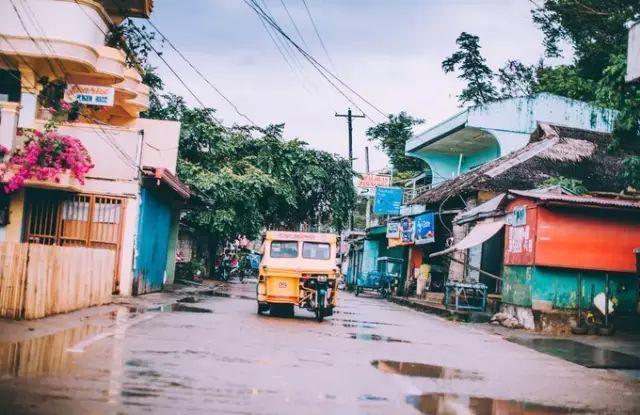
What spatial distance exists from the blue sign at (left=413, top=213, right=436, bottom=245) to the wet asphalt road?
16617mm

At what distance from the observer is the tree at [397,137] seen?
170ft

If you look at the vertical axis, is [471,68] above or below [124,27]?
above

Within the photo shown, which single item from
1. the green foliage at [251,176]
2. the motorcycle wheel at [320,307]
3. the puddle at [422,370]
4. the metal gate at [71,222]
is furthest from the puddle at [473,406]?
the green foliage at [251,176]

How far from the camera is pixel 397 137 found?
5256 cm

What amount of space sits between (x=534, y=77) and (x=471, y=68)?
14.0 ft

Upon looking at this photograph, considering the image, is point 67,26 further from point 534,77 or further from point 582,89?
point 534,77

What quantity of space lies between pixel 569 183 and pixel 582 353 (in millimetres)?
11068

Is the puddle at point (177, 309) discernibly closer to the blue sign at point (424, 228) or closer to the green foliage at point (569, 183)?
the green foliage at point (569, 183)

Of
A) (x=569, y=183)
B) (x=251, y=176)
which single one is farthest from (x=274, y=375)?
(x=251, y=176)

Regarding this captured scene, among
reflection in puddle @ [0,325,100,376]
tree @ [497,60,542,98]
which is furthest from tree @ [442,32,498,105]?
reflection in puddle @ [0,325,100,376]

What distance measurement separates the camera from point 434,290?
1276 inches

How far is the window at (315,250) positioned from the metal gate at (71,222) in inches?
221

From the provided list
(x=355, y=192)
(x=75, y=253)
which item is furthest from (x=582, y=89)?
(x=75, y=253)

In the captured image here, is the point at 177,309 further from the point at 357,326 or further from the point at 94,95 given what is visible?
the point at 94,95
